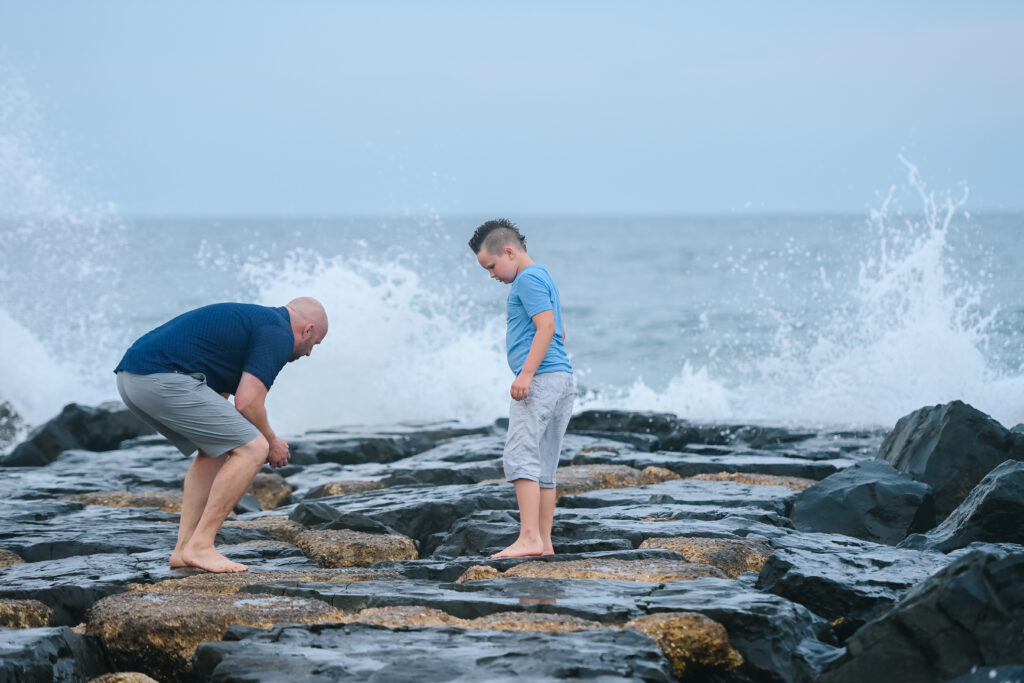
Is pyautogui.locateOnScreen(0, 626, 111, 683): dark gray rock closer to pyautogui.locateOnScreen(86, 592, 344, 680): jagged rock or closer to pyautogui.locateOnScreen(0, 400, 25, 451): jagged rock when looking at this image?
pyautogui.locateOnScreen(86, 592, 344, 680): jagged rock

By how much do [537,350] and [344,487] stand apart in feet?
10.4

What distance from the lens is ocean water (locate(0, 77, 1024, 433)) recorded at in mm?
15164

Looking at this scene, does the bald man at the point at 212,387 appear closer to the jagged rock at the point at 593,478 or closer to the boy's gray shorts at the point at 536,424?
the boy's gray shorts at the point at 536,424

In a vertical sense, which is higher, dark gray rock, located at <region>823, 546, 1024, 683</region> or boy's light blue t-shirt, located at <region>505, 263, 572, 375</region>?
boy's light blue t-shirt, located at <region>505, 263, 572, 375</region>

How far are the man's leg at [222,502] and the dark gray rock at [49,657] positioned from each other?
0.94 meters

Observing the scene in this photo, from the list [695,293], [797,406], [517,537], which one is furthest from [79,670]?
[695,293]

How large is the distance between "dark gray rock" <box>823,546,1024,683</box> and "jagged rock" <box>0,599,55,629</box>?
2967 millimetres

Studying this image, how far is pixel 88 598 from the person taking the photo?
4496 mm

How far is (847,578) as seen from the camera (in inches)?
170

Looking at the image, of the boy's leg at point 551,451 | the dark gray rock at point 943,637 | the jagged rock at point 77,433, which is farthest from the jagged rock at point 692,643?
the jagged rock at point 77,433

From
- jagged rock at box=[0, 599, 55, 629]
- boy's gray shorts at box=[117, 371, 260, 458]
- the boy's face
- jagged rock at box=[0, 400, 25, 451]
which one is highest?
the boy's face

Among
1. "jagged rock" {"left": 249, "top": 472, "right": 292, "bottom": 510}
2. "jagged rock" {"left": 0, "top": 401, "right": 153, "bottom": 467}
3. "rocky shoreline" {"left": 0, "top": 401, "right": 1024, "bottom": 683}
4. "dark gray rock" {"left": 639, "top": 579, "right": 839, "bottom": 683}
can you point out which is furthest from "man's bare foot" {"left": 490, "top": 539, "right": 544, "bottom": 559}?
Result: "jagged rock" {"left": 0, "top": 401, "right": 153, "bottom": 467}

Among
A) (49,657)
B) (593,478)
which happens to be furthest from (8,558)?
(593,478)

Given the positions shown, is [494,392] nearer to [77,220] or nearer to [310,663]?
[310,663]
